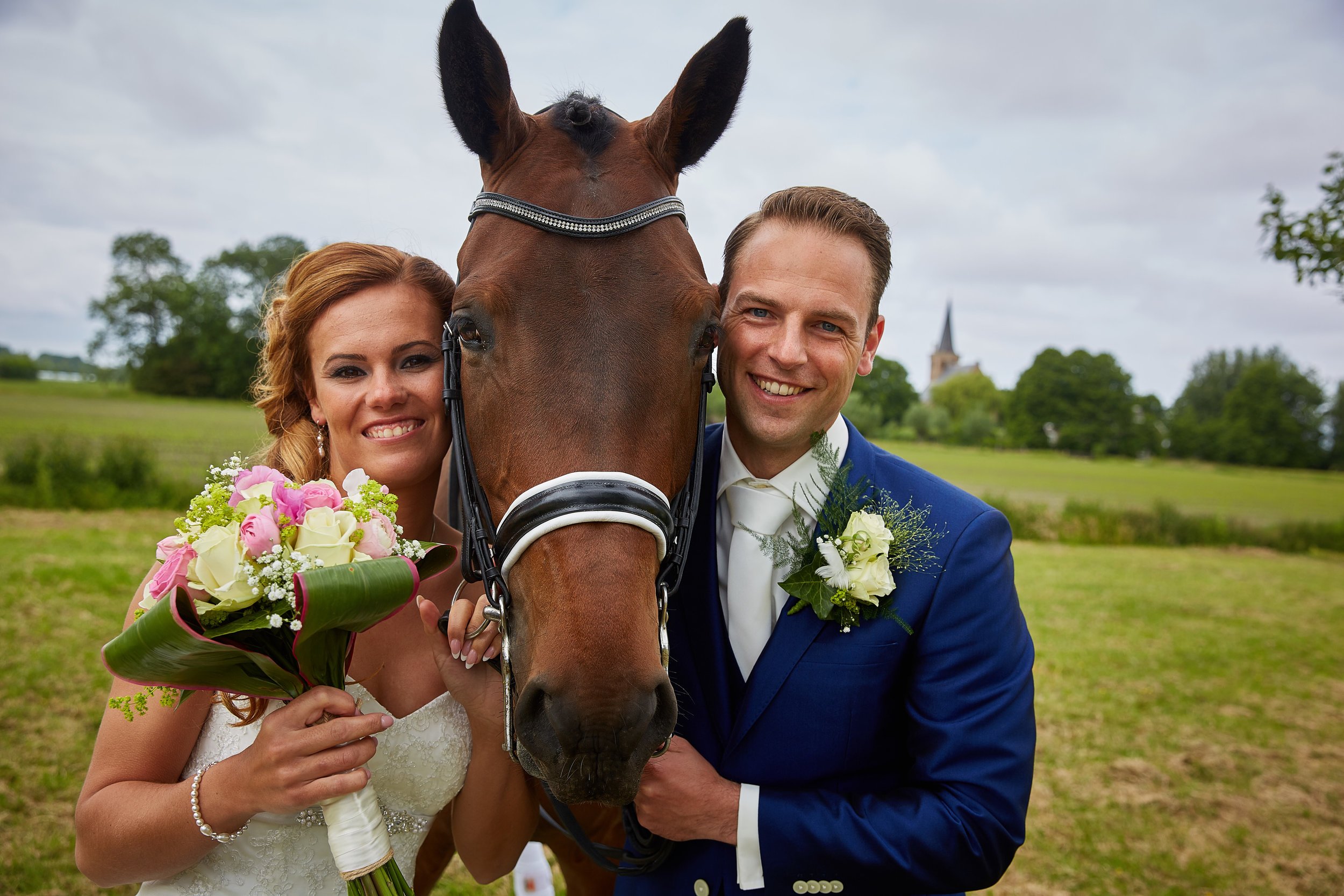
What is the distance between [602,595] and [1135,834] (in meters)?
7.13

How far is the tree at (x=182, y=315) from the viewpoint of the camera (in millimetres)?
38562

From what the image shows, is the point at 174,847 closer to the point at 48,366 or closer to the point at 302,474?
the point at 302,474

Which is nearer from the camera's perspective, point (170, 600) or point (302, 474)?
point (170, 600)

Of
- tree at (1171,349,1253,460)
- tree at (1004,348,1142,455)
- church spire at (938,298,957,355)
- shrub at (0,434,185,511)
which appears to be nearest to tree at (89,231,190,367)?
shrub at (0,434,185,511)

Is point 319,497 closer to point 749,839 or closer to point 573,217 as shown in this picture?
point 573,217

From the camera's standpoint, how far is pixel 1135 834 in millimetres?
6305

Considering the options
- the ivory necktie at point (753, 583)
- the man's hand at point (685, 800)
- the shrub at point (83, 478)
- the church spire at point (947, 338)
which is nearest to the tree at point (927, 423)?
the shrub at point (83, 478)

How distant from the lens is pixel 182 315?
4222cm

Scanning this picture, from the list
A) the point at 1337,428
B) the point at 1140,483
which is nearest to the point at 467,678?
the point at 1140,483

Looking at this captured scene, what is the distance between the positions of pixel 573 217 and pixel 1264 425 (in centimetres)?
8105

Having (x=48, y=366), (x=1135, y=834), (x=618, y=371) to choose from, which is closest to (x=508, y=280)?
(x=618, y=371)

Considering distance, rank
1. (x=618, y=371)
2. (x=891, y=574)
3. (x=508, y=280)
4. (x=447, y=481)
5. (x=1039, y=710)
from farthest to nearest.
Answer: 1. (x=1039, y=710)
2. (x=447, y=481)
3. (x=891, y=574)
4. (x=508, y=280)
5. (x=618, y=371)

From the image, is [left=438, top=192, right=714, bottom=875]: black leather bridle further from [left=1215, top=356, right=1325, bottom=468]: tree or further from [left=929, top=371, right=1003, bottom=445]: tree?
[left=1215, top=356, right=1325, bottom=468]: tree

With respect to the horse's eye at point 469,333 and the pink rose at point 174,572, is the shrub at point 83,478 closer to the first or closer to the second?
the pink rose at point 174,572
